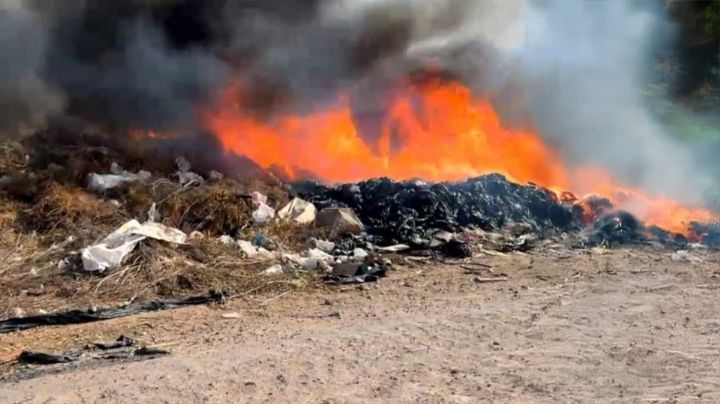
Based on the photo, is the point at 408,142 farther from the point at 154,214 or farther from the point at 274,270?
the point at 274,270

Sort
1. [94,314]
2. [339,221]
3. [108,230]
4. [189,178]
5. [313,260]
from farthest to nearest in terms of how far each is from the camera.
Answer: [189,178] < [339,221] < [108,230] < [313,260] < [94,314]

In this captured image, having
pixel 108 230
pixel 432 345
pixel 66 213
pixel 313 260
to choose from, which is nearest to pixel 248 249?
pixel 313 260

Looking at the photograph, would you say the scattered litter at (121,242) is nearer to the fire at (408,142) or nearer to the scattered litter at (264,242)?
the scattered litter at (264,242)

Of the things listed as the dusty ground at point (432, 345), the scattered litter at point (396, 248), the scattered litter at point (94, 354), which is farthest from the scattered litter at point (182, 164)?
the scattered litter at point (94, 354)

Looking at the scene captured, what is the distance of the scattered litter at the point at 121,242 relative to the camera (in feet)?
24.4

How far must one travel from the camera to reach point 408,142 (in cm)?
1334

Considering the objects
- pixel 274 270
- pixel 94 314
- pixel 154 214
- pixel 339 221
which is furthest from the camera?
pixel 339 221

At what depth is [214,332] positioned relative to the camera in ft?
19.7

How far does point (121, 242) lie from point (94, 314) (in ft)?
4.94

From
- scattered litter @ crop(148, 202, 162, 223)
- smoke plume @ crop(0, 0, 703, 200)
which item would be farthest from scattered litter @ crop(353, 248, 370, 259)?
smoke plume @ crop(0, 0, 703, 200)

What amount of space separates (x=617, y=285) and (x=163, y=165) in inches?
290

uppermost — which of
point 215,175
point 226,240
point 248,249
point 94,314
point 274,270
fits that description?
point 215,175

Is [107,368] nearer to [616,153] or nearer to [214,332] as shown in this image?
[214,332]

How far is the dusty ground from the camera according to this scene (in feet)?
14.8
